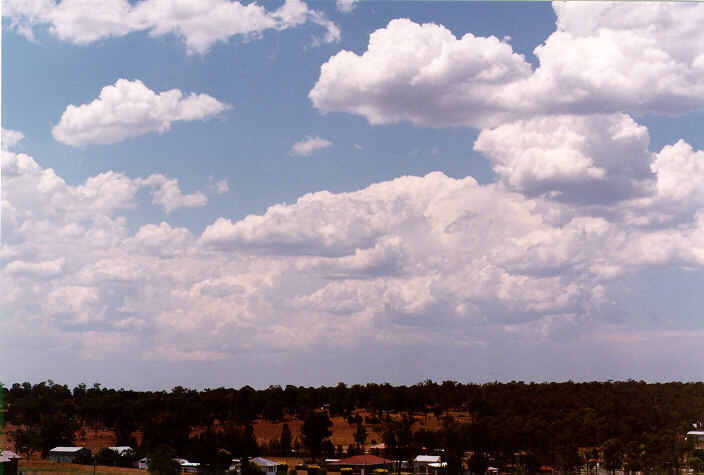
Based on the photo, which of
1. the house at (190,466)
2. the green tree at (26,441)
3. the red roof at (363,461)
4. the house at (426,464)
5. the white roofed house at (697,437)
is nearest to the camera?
the house at (190,466)

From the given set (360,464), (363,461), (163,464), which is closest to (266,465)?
(360,464)

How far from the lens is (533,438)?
108875 millimetres

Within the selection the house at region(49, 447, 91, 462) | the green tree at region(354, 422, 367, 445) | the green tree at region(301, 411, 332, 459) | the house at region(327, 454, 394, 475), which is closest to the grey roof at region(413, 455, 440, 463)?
the house at region(327, 454, 394, 475)

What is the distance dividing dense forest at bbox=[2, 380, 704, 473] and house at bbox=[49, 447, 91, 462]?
4326mm

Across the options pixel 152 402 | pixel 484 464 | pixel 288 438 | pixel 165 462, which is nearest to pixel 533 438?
pixel 484 464

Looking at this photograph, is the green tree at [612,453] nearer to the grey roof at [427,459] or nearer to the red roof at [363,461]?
the grey roof at [427,459]

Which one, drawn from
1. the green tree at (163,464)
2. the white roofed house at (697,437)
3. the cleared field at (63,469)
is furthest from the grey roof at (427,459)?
the cleared field at (63,469)

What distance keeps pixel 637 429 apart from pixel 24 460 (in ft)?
266

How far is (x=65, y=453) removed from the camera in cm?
11425

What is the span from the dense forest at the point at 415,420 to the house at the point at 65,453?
14.2ft

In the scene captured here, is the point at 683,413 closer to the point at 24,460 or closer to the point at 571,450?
the point at 571,450

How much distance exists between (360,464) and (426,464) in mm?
13396

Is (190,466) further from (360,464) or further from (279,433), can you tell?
(279,433)

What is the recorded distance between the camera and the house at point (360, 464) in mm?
103438
